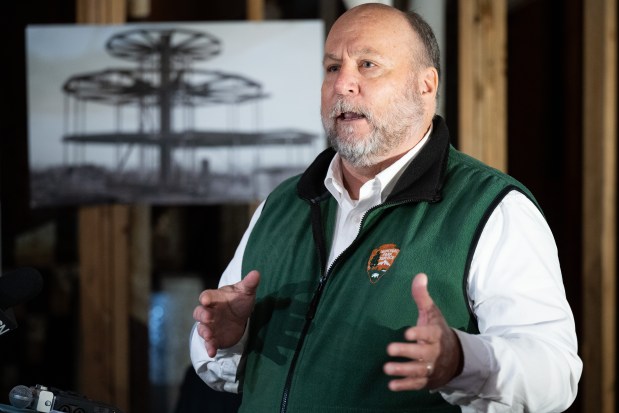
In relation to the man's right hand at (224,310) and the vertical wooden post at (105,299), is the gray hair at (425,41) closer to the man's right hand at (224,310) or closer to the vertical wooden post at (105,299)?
the man's right hand at (224,310)

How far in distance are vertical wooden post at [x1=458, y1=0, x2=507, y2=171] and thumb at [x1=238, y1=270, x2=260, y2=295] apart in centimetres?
171

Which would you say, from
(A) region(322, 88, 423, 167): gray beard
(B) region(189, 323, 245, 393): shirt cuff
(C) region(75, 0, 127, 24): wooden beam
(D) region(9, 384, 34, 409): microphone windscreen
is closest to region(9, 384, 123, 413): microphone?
(D) region(9, 384, 34, 409): microphone windscreen

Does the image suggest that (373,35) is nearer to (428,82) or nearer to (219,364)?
(428,82)

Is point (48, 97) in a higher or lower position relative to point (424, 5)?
lower

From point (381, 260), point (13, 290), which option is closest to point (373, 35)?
point (381, 260)

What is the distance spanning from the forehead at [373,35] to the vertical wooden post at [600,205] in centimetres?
162

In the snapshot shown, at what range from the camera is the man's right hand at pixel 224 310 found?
5.09ft

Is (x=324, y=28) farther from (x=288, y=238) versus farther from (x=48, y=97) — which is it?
(x=288, y=238)

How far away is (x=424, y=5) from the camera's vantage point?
316 centimetres

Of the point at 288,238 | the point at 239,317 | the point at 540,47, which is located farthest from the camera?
the point at 540,47

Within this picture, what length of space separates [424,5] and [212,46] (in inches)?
30.7

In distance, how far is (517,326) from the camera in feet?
4.61

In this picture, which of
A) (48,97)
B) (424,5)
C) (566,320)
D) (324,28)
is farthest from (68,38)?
(566,320)

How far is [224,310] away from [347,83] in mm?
491
